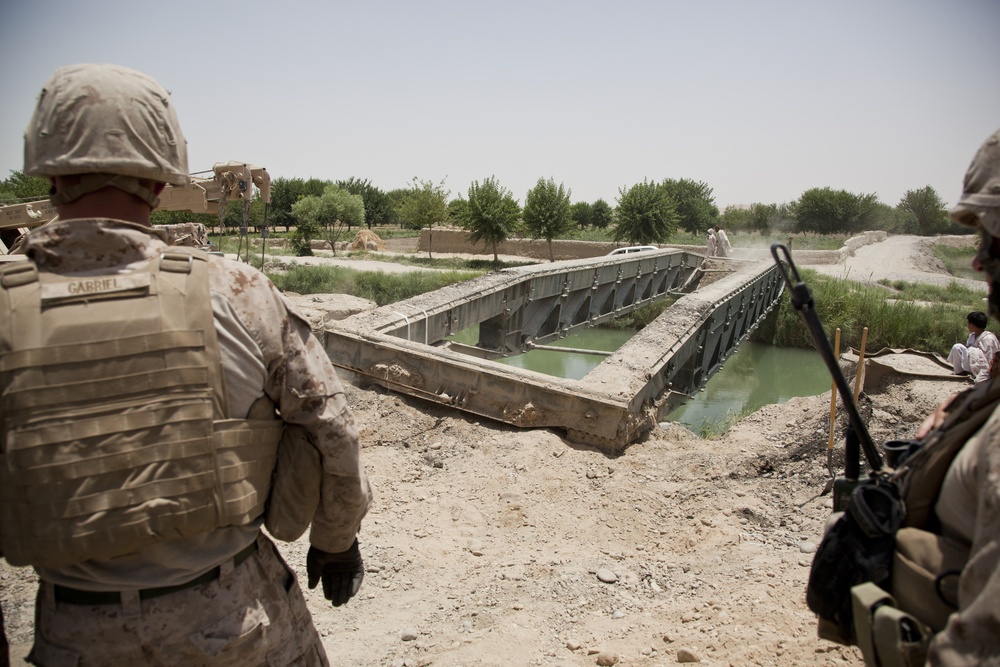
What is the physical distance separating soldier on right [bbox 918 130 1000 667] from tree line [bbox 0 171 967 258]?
24.6ft

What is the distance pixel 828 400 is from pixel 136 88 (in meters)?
6.48

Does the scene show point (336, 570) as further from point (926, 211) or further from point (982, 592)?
point (926, 211)

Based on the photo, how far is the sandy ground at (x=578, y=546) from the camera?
3129 millimetres

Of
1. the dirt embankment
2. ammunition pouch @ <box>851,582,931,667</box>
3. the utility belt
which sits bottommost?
the dirt embankment

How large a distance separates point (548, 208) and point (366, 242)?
44.9 ft

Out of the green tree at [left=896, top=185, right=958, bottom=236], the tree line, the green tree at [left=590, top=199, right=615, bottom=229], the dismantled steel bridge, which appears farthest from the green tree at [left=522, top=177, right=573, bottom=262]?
the green tree at [left=896, top=185, right=958, bottom=236]

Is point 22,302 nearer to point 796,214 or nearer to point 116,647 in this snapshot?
point 116,647

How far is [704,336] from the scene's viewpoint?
9.52 metres

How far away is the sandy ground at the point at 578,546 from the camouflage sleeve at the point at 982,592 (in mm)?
1806

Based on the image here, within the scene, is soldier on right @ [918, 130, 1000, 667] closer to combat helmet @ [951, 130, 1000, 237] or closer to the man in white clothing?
combat helmet @ [951, 130, 1000, 237]

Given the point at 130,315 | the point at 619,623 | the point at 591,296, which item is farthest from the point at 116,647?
the point at 591,296

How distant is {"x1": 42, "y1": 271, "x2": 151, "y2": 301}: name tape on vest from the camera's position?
1.48 meters

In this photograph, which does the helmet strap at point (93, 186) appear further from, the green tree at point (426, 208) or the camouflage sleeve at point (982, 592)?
the green tree at point (426, 208)

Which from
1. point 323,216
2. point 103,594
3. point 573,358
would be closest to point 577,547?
point 103,594
